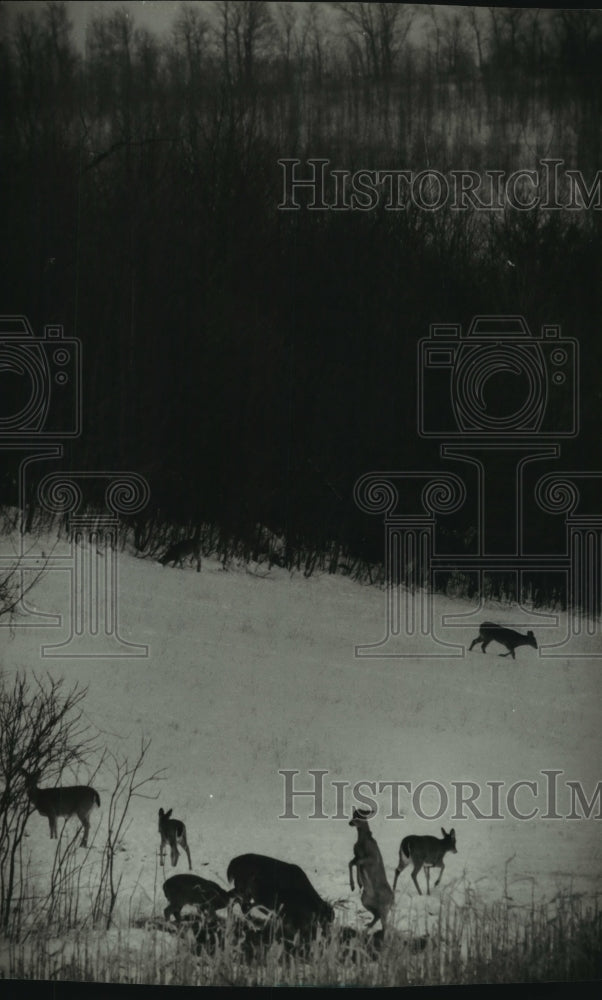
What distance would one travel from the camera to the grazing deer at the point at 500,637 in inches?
219

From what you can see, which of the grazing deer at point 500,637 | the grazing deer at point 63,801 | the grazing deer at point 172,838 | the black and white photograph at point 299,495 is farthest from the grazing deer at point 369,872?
the grazing deer at point 63,801

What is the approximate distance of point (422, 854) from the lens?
543 centimetres

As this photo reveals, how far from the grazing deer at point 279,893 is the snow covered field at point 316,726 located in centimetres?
6

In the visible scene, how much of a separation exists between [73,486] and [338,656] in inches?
50.2

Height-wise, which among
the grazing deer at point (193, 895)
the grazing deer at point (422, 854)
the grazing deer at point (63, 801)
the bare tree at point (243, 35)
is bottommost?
the grazing deer at point (193, 895)

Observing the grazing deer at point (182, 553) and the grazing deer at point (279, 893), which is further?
the grazing deer at point (182, 553)

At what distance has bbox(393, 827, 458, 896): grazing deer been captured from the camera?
542cm

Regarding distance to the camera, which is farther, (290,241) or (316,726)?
(290,241)

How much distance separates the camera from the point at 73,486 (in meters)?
5.55

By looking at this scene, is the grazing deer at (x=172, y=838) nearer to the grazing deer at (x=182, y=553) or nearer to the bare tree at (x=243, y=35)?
the grazing deer at (x=182, y=553)

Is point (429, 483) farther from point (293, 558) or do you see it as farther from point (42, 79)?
point (42, 79)

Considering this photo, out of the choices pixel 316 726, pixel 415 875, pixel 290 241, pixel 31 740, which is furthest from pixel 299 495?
pixel 415 875

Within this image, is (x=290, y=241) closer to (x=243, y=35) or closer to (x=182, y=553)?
(x=243, y=35)

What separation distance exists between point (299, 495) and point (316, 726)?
3.10ft
